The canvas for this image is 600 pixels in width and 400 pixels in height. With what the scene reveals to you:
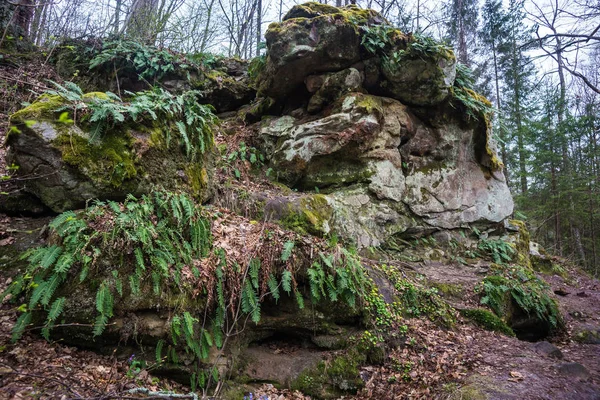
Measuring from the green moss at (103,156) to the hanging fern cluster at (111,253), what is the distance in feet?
Result: 1.61

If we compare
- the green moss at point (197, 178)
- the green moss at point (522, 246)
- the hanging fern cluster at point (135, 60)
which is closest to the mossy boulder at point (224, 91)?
the hanging fern cluster at point (135, 60)

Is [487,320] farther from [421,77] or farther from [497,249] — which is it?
[421,77]

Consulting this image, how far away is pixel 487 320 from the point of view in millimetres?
6191

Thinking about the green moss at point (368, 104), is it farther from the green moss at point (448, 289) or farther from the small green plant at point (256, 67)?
the green moss at point (448, 289)

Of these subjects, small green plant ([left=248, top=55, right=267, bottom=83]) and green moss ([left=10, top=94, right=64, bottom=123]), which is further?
small green plant ([left=248, top=55, right=267, bottom=83])

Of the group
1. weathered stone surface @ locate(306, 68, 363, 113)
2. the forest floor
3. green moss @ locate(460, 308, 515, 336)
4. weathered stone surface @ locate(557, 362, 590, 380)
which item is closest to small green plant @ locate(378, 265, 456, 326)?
the forest floor

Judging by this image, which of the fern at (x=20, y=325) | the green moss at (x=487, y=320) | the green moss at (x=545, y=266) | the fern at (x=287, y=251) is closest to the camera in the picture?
the fern at (x=20, y=325)

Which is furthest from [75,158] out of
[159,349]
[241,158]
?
[241,158]

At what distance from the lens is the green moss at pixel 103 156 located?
4664mm

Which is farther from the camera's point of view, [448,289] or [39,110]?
[448,289]

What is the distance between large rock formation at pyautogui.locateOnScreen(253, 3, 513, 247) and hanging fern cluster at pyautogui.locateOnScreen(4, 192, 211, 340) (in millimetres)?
3663

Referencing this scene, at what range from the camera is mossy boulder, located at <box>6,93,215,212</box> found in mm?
4602

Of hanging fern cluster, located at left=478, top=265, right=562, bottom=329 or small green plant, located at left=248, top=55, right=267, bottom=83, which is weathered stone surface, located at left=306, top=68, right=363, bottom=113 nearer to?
small green plant, located at left=248, top=55, right=267, bottom=83

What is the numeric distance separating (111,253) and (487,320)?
6792mm
